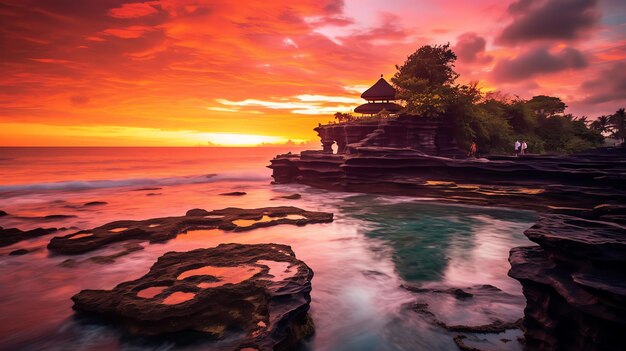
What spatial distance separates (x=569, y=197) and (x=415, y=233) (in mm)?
7952

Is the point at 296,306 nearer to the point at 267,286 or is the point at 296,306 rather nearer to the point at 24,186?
the point at 267,286

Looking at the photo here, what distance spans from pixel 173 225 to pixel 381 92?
22829mm

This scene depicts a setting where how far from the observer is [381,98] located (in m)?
29.4

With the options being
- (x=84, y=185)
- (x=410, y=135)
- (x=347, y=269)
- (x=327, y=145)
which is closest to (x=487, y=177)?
(x=410, y=135)

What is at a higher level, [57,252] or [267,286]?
[267,286]

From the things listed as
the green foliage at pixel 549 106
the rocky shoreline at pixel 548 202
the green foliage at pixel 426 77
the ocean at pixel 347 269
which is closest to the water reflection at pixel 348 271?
the ocean at pixel 347 269

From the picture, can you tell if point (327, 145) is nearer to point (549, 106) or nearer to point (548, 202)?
point (548, 202)

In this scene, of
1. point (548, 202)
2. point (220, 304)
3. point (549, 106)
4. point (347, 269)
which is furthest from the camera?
point (549, 106)

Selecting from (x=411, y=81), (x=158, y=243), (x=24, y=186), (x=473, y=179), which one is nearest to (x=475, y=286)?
(x=158, y=243)

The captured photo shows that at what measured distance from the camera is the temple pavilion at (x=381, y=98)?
94.9 feet

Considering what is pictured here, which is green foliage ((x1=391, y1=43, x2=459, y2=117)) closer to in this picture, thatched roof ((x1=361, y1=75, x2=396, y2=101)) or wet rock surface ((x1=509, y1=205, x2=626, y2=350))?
thatched roof ((x1=361, y1=75, x2=396, y2=101))

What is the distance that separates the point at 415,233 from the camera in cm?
1245

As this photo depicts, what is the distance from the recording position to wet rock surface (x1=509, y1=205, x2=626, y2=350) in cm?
346

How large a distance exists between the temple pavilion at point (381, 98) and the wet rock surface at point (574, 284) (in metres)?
25.0
